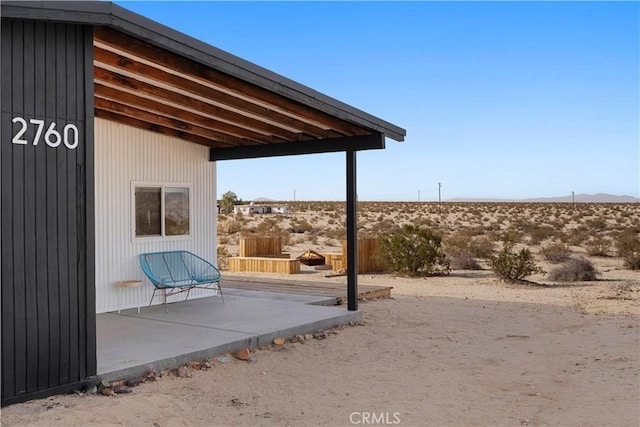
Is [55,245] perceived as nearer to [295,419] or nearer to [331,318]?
[295,419]

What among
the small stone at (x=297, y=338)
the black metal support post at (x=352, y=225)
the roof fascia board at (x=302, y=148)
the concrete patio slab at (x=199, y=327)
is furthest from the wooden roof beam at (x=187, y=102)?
the small stone at (x=297, y=338)

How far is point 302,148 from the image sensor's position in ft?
30.8

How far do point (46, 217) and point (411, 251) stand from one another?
11765 mm

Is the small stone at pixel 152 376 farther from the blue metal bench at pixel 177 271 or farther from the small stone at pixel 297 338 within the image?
the blue metal bench at pixel 177 271

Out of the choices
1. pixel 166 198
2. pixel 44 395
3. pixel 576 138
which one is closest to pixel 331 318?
pixel 166 198

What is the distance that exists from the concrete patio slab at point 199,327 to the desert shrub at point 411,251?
18.4 ft

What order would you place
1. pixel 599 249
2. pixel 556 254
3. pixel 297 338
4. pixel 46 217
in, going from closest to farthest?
pixel 46 217
pixel 297 338
pixel 556 254
pixel 599 249

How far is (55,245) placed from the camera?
5199 mm

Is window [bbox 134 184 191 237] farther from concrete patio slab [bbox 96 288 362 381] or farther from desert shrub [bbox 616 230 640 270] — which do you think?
desert shrub [bbox 616 230 640 270]

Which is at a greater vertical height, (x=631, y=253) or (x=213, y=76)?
(x=213, y=76)

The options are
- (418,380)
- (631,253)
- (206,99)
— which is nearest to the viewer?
(418,380)

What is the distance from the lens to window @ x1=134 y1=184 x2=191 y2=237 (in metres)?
9.63

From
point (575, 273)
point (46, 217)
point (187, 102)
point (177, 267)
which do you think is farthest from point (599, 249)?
point (46, 217)

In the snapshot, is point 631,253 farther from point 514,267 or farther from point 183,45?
point 183,45
